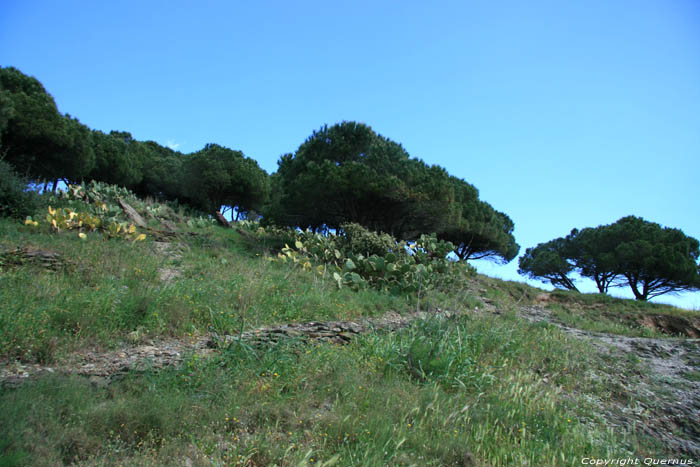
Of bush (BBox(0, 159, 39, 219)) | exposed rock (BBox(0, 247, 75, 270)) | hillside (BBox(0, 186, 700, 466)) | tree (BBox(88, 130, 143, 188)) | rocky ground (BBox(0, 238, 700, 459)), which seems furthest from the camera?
tree (BBox(88, 130, 143, 188))

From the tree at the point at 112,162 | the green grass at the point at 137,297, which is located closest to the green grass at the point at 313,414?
the green grass at the point at 137,297

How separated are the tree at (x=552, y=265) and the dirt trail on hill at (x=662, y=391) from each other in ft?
50.0

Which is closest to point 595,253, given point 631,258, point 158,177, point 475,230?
point 631,258

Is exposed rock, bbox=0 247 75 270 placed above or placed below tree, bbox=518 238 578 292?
below

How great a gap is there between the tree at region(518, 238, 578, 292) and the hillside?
15.8 m

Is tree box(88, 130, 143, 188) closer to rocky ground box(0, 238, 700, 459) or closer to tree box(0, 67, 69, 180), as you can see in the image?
tree box(0, 67, 69, 180)

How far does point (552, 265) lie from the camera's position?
72.2 ft

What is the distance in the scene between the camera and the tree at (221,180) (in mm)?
18156

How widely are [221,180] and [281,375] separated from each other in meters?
16.5

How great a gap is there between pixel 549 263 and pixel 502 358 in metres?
19.9

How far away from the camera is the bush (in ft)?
27.2

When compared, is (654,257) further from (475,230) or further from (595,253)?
(475,230)

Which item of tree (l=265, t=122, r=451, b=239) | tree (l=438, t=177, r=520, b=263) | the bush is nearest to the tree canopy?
tree (l=265, t=122, r=451, b=239)

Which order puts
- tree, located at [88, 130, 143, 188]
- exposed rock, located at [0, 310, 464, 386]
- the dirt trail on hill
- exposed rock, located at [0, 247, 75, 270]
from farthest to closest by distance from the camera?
tree, located at [88, 130, 143, 188], exposed rock, located at [0, 247, 75, 270], the dirt trail on hill, exposed rock, located at [0, 310, 464, 386]
